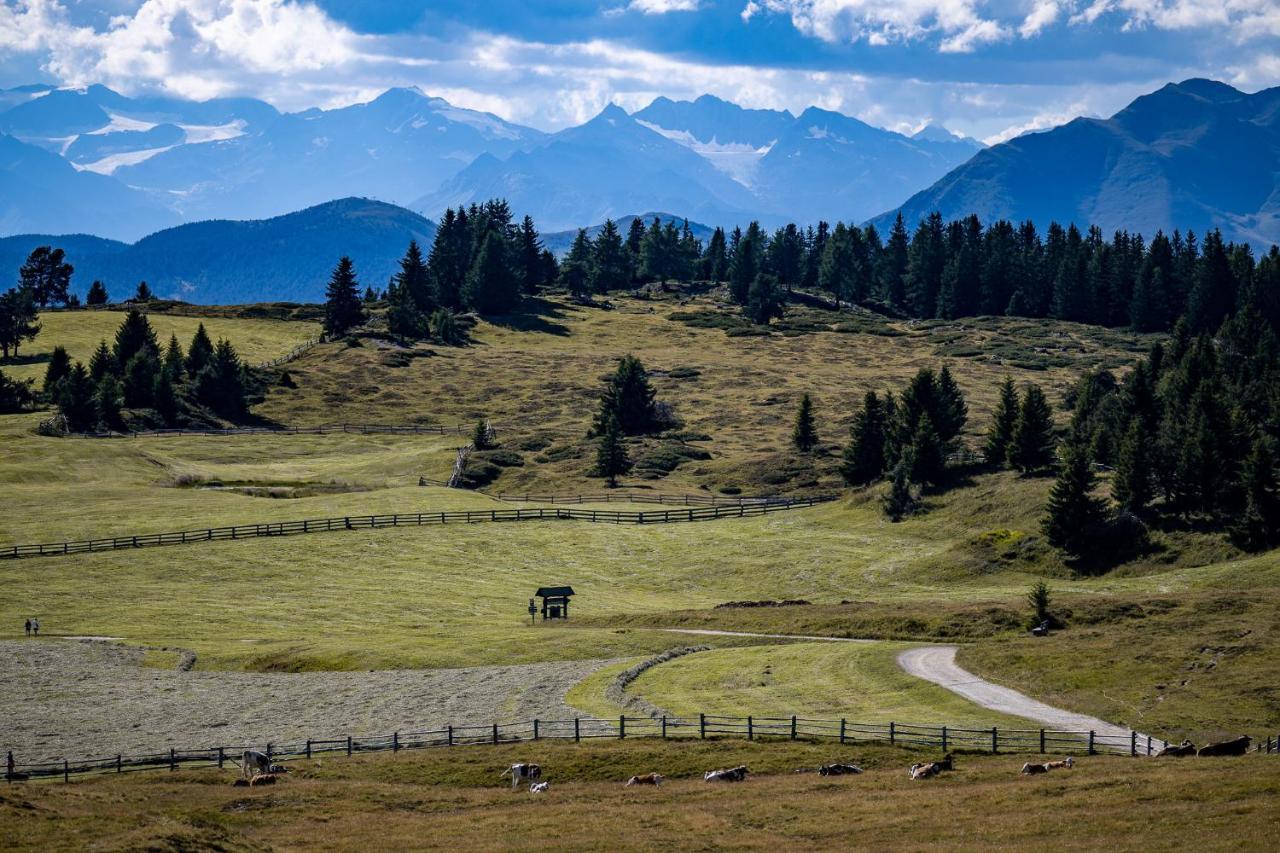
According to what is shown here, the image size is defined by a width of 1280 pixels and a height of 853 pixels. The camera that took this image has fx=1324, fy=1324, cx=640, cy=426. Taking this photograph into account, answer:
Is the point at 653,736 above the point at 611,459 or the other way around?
the other way around

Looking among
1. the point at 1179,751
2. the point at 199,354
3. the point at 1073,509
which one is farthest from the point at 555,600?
the point at 199,354

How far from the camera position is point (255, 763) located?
42.9m

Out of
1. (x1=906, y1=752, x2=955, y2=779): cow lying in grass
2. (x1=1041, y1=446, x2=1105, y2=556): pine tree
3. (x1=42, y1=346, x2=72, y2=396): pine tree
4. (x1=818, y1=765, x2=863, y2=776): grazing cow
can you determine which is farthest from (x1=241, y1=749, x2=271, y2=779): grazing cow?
(x1=42, y1=346, x2=72, y2=396): pine tree

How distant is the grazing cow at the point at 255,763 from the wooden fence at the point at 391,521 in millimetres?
53331

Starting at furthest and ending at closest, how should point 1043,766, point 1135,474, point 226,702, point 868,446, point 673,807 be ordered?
point 868,446 < point 1135,474 < point 226,702 < point 1043,766 < point 673,807

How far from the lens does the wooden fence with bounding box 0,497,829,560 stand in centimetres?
9125

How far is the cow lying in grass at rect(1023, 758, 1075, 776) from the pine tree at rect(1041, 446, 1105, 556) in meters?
47.1

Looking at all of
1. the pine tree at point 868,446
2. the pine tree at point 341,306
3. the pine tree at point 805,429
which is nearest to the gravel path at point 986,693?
the pine tree at point 868,446

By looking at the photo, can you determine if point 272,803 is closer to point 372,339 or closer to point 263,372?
point 263,372

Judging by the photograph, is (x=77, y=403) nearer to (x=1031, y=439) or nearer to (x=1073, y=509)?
(x=1031, y=439)

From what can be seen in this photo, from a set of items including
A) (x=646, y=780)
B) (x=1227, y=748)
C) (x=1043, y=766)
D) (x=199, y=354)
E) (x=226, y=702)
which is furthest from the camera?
(x=199, y=354)

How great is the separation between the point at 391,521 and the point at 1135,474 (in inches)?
2113

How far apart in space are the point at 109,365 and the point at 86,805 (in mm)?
128083

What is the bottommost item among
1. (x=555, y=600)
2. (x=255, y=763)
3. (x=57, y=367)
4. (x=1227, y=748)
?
(x=555, y=600)
